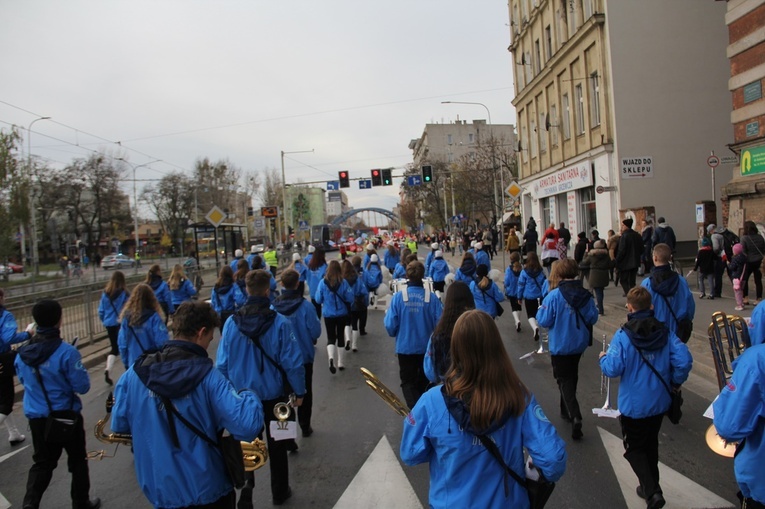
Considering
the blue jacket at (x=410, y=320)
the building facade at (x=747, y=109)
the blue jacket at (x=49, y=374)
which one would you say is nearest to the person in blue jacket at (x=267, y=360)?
the blue jacket at (x=49, y=374)

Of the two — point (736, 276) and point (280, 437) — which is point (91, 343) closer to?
point (280, 437)

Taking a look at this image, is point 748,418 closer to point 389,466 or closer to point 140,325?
point 389,466

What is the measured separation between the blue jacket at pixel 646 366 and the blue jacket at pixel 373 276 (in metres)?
8.96

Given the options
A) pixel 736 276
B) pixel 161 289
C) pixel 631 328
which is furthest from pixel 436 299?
pixel 736 276

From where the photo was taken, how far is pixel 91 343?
1189 centimetres

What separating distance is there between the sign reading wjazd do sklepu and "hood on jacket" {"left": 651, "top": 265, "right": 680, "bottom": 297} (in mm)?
16013

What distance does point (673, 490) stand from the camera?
4.35 metres

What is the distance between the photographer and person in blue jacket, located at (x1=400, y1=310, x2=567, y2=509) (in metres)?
2.37

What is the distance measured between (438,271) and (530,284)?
356cm

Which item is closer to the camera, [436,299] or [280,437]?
[280,437]

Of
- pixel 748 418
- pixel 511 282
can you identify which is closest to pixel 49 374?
pixel 748 418

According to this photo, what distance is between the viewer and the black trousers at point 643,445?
4.04m

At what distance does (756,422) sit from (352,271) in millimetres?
6965

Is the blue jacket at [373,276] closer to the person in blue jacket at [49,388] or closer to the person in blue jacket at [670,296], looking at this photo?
the person in blue jacket at [670,296]
